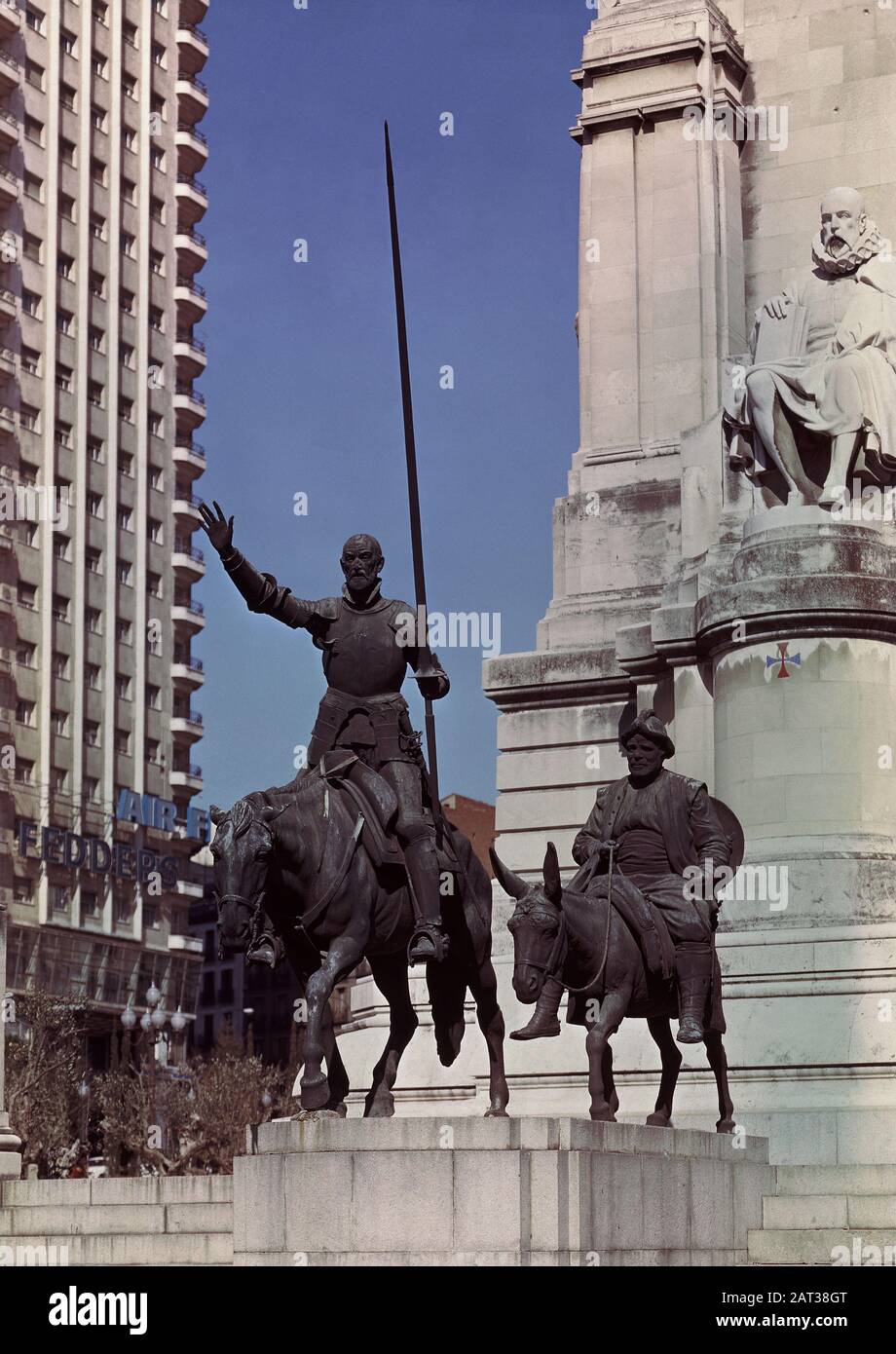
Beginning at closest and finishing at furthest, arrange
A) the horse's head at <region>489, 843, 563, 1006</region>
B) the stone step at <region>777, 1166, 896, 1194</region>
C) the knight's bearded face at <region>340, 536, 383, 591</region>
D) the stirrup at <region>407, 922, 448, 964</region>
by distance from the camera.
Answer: the stirrup at <region>407, 922, 448, 964</region>
the horse's head at <region>489, 843, 563, 1006</region>
the knight's bearded face at <region>340, 536, 383, 591</region>
the stone step at <region>777, 1166, 896, 1194</region>

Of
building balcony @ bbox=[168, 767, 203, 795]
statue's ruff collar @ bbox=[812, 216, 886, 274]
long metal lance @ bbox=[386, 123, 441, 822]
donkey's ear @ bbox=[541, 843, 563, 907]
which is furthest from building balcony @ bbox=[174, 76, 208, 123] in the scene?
donkey's ear @ bbox=[541, 843, 563, 907]

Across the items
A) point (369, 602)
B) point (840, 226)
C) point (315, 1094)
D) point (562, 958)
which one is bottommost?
point (315, 1094)

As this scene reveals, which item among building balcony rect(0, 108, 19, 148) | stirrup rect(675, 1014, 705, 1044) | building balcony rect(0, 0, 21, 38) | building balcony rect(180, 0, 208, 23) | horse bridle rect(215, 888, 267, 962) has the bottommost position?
stirrup rect(675, 1014, 705, 1044)

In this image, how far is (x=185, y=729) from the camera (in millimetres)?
99375

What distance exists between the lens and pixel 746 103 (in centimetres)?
3466

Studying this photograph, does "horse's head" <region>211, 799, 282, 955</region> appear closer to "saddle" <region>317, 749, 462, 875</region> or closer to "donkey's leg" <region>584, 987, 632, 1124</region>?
"saddle" <region>317, 749, 462, 875</region>

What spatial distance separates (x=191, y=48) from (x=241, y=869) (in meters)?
91.8

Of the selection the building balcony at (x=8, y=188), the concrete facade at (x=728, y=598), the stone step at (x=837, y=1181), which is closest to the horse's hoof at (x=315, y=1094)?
the stone step at (x=837, y=1181)

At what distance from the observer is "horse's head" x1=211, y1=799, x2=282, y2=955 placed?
17.8 m

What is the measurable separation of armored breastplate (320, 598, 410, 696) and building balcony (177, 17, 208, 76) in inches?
3489

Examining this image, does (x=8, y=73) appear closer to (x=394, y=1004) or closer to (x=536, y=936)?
(x=394, y=1004)

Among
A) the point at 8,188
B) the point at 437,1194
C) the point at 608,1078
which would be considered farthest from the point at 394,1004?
the point at 8,188

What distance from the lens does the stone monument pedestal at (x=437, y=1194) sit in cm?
1681

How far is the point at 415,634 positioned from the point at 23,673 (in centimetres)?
6997
